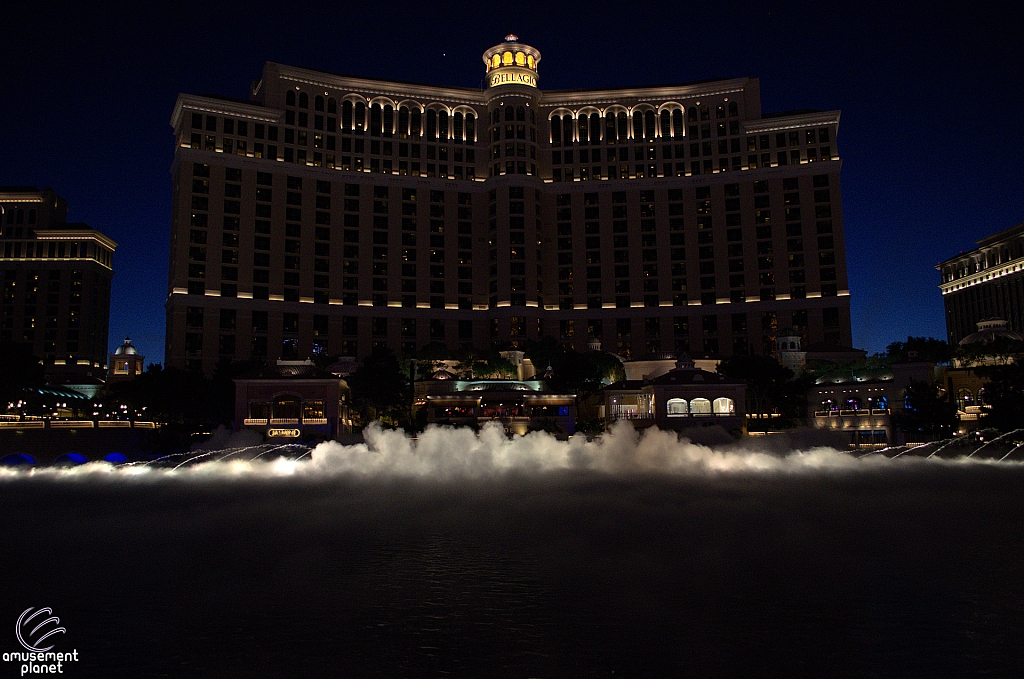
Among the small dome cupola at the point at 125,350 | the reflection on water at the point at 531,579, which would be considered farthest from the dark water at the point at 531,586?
the small dome cupola at the point at 125,350

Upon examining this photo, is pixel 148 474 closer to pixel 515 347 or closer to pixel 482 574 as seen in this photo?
pixel 482 574

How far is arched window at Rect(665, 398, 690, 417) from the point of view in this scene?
81375 millimetres

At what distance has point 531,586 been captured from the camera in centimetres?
1562

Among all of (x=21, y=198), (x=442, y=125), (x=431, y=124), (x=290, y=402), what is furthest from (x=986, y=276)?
(x=21, y=198)

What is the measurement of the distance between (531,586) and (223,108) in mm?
120987

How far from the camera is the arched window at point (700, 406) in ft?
266

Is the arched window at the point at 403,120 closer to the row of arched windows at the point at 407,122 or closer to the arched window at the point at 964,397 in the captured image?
the row of arched windows at the point at 407,122

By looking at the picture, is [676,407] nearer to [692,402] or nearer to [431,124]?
[692,402]

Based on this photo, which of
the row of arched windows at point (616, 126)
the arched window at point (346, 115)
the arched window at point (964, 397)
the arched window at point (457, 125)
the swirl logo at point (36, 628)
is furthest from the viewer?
the row of arched windows at point (616, 126)

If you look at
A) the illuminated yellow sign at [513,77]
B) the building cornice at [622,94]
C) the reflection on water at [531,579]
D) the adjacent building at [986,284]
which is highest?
the illuminated yellow sign at [513,77]

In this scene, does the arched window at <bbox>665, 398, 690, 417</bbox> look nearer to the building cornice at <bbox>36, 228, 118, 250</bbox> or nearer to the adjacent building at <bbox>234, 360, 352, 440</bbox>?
the adjacent building at <bbox>234, 360, 352, 440</bbox>

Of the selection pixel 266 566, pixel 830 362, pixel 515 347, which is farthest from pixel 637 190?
pixel 266 566

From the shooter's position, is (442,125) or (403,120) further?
(442,125)

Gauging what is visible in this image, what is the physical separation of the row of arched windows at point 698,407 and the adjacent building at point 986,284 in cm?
7492
